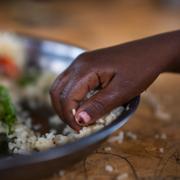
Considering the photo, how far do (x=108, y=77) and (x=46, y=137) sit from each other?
148 millimetres

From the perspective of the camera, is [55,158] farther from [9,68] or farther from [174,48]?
[9,68]

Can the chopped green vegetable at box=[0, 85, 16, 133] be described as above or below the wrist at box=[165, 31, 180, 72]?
below

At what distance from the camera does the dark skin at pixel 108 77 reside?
2.46ft

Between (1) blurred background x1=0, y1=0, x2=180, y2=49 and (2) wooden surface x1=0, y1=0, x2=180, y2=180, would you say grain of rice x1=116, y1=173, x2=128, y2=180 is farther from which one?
(1) blurred background x1=0, y1=0, x2=180, y2=49

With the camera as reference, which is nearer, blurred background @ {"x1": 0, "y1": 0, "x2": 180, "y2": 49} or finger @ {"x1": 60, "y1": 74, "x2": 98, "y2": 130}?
finger @ {"x1": 60, "y1": 74, "x2": 98, "y2": 130}

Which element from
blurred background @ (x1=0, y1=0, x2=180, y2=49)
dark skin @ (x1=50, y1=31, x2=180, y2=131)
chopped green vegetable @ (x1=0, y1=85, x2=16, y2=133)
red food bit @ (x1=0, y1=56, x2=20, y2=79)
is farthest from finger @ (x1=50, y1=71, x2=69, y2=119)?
blurred background @ (x1=0, y1=0, x2=180, y2=49)

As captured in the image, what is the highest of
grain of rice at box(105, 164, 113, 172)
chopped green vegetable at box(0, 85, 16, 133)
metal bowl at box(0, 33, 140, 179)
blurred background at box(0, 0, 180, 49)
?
metal bowl at box(0, 33, 140, 179)

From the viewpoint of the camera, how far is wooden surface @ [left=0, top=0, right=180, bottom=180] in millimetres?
794

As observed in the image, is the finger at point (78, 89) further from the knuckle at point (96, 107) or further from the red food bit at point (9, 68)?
the red food bit at point (9, 68)

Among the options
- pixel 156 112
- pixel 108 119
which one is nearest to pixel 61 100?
pixel 108 119

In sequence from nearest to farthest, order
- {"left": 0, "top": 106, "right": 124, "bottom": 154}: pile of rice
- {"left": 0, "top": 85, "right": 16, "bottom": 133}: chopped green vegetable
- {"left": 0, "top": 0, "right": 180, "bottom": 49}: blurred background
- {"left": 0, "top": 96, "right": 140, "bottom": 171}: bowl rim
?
1. {"left": 0, "top": 96, "right": 140, "bottom": 171}: bowl rim
2. {"left": 0, "top": 106, "right": 124, "bottom": 154}: pile of rice
3. {"left": 0, "top": 85, "right": 16, "bottom": 133}: chopped green vegetable
4. {"left": 0, "top": 0, "right": 180, "bottom": 49}: blurred background

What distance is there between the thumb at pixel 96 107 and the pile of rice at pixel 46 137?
0.9 inches

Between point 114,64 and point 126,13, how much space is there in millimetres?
1140

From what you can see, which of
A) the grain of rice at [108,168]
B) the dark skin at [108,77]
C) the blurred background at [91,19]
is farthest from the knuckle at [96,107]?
the blurred background at [91,19]
